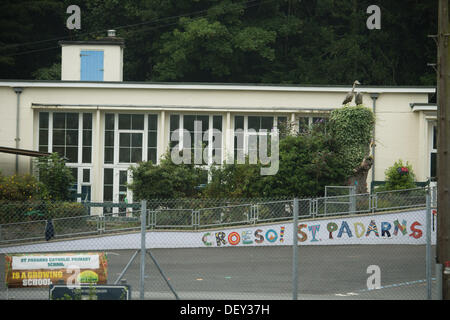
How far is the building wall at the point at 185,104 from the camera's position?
28.5m

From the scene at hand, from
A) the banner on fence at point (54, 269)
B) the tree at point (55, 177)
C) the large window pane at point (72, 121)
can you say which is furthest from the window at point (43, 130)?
the banner on fence at point (54, 269)

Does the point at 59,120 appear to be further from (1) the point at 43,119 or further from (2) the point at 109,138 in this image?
(2) the point at 109,138

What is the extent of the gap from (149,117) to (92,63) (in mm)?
4111

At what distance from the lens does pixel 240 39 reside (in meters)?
42.8

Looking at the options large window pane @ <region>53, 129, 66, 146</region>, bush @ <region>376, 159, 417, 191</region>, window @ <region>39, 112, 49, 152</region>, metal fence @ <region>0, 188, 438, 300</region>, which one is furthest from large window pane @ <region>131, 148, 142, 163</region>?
bush @ <region>376, 159, 417, 191</region>

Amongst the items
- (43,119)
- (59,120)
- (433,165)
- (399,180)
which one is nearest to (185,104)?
(59,120)

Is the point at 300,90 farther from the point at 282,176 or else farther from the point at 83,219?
the point at 83,219

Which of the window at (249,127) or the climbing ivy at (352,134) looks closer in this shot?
the climbing ivy at (352,134)

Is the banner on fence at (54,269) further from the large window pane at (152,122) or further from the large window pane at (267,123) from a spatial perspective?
the large window pane at (267,123)

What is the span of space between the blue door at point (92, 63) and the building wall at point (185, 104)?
2140 mm

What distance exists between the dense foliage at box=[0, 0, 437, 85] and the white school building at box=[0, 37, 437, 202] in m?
13.4

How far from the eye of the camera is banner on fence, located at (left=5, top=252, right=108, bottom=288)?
1155 centimetres

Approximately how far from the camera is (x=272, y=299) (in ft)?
41.4

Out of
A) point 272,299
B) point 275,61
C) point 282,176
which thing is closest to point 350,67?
point 275,61
